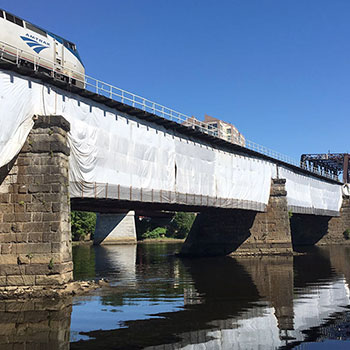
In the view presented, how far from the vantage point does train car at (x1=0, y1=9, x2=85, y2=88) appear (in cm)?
2622

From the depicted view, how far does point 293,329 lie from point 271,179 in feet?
138

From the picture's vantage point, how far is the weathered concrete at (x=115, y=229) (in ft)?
292

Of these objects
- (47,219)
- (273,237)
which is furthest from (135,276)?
(273,237)

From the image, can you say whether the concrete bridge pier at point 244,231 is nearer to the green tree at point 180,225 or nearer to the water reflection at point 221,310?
the water reflection at point 221,310

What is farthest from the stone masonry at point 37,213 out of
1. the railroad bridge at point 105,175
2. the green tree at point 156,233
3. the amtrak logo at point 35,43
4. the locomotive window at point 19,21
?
the green tree at point 156,233

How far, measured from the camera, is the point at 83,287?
22.6 m

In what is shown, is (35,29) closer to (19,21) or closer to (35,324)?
(19,21)

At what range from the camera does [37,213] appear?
69.5 ft

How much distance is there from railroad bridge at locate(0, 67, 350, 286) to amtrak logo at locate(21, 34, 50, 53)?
5409 millimetres

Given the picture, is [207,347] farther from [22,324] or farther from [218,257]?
[218,257]

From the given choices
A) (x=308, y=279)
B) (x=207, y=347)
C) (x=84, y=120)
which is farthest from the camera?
(x=308, y=279)

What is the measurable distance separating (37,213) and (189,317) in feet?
32.5

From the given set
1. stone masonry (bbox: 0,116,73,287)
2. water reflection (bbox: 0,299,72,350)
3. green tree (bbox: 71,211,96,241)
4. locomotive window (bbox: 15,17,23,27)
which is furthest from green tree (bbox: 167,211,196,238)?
water reflection (bbox: 0,299,72,350)

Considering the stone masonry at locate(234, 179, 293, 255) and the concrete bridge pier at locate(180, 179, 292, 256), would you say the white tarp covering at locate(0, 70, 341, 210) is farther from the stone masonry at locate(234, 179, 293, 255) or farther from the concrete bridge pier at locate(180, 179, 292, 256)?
the concrete bridge pier at locate(180, 179, 292, 256)
